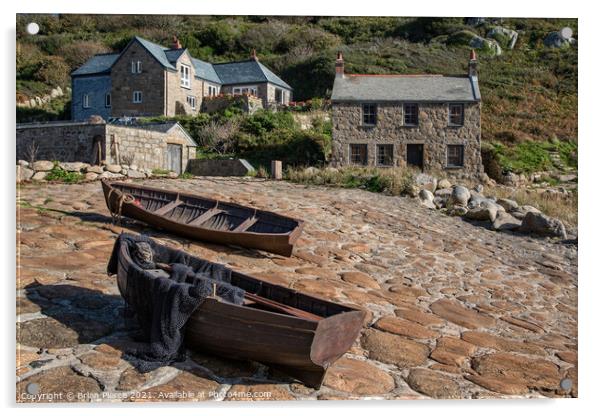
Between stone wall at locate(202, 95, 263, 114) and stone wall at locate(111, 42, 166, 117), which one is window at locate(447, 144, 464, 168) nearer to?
stone wall at locate(202, 95, 263, 114)

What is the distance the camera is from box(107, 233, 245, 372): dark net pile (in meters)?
3.57

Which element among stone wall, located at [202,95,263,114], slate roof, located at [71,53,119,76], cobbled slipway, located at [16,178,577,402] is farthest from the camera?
stone wall, located at [202,95,263,114]

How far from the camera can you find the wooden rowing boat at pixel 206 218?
7047 mm

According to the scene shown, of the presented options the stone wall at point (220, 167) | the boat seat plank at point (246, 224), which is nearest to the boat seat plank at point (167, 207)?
the boat seat plank at point (246, 224)

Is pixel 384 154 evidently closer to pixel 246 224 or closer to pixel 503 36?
pixel 503 36

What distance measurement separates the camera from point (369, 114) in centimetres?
2020

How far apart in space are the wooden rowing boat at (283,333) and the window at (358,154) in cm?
1631

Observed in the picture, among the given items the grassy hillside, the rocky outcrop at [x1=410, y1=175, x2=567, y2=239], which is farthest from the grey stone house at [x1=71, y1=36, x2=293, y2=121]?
the rocky outcrop at [x1=410, y1=175, x2=567, y2=239]

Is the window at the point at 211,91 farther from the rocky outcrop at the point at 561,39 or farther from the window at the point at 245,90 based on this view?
the rocky outcrop at the point at 561,39

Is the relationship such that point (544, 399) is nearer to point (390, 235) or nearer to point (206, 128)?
point (390, 235)

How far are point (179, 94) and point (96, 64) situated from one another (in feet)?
29.3

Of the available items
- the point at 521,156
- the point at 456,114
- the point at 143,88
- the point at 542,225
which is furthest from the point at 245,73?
the point at 542,225

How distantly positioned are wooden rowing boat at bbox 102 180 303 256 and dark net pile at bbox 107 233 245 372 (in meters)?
2.66

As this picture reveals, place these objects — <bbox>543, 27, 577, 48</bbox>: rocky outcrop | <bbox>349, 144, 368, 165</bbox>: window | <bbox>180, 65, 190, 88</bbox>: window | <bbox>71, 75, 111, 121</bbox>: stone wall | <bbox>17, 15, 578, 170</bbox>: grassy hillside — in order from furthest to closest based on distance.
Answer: <bbox>349, 144, 368, 165</bbox>: window < <bbox>180, 65, 190, 88</bbox>: window < <bbox>71, 75, 111, 121</bbox>: stone wall < <bbox>17, 15, 578, 170</bbox>: grassy hillside < <bbox>543, 27, 577, 48</bbox>: rocky outcrop
